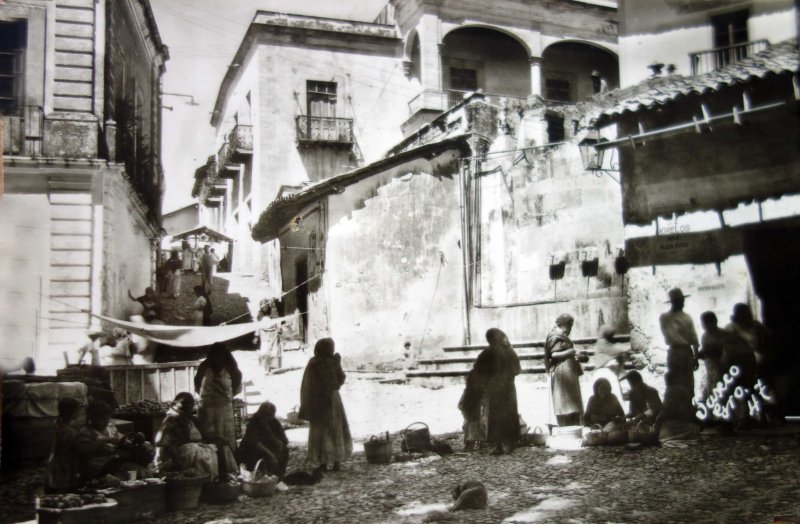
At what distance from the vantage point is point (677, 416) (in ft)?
16.1

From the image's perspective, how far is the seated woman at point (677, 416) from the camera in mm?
4832

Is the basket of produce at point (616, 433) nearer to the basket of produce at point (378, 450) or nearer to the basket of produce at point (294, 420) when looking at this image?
the basket of produce at point (378, 450)

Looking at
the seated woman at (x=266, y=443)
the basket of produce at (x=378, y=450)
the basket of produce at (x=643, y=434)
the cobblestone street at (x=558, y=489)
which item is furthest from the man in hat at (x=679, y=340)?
the seated woman at (x=266, y=443)

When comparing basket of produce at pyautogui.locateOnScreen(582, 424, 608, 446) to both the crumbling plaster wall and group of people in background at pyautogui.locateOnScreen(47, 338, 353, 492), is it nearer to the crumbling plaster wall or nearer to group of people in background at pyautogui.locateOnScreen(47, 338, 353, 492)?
the crumbling plaster wall

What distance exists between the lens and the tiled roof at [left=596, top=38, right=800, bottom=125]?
498 centimetres

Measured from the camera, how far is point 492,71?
1416 centimetres

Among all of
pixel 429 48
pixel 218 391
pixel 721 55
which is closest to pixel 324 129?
pixel 429 48

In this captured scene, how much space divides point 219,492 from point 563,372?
2376 mm

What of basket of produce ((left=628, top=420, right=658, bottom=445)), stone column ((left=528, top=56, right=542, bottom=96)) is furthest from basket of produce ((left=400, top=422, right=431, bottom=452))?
stone column ((left=528, top=56, right=542, bottom=96))

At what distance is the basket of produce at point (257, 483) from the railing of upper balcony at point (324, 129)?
13.8 feet

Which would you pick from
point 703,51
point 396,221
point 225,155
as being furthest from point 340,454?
point 703,51

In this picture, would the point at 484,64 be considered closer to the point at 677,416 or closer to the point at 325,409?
the point at 677,416

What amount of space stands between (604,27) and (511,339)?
1032cm

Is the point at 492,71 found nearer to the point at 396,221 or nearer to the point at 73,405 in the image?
the point at 396,221
